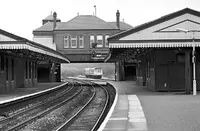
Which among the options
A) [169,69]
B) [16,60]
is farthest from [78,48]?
[169,69]

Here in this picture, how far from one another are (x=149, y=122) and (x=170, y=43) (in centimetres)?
1186

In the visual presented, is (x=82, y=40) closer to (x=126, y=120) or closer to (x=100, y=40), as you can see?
(x=100, y=40)

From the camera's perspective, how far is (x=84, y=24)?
212 ft

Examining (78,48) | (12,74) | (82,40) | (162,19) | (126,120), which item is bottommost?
(126,120)

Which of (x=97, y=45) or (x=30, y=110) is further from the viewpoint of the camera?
(x=97, y=45)

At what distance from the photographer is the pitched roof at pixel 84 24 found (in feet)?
205

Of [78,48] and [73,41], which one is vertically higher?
[73,41]

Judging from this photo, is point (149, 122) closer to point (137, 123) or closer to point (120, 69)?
point (137, 123)

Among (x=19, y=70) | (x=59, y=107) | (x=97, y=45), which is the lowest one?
(x=59, y=107)

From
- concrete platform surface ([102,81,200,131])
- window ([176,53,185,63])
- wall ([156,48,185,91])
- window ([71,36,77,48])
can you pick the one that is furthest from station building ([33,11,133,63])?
concrete platform surface ([102,81,200,131])

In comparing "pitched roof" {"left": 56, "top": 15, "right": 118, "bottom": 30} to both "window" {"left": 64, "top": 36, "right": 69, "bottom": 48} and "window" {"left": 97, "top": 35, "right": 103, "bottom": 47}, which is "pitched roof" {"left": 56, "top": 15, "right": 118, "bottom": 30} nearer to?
"window" {"left": 64, "top": 36, "right": 69, "bottom": 48}

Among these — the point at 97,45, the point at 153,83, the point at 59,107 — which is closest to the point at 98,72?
the point at 97,45

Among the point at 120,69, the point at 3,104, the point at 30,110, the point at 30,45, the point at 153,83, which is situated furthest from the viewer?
the point at 120,69

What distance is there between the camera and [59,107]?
72.6 ft
